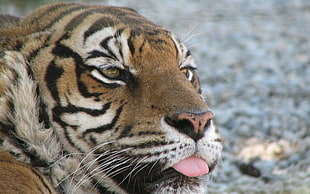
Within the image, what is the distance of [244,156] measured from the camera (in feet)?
Result: 20.9

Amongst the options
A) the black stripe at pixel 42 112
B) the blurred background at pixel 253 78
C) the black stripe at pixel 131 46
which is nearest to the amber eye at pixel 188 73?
the blurred background at pixel 253 78

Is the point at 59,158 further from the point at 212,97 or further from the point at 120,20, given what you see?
the point at 212,97

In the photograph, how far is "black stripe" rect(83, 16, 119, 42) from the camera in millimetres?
3475

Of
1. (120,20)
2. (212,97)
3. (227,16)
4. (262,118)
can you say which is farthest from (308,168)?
(227,16)

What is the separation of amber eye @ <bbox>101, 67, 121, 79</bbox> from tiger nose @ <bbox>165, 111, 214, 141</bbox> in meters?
0.49

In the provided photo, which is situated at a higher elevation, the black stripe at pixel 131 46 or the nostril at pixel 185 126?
the black stripe at pixel 131 46

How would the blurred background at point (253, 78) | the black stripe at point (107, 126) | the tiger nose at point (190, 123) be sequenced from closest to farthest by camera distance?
1. the tiger nose at point (190, 123)
2. the black stripe at point (107, 126)
3. the blurred background at point (253, 78)

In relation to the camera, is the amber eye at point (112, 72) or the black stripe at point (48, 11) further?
the black stripe at point (48, 11)

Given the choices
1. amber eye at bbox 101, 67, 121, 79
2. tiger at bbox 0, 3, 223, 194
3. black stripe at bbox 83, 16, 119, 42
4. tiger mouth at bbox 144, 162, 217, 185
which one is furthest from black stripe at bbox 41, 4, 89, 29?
tiger mouth at bbox 144, 162, 217, 185

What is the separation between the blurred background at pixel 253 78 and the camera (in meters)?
5.98

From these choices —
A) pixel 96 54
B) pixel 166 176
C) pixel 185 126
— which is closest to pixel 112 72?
pixel 96 54

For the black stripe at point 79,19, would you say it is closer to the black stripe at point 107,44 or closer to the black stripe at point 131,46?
the black stripe at point 107,44

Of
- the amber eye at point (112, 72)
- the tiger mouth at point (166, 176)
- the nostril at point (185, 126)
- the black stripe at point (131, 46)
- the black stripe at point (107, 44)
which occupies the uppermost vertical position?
the black stripe at point (131, 46)

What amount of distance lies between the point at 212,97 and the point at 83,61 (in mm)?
5143
